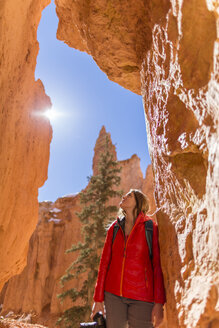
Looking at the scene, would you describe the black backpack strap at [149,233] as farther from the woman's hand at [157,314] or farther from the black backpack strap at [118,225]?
the woman's hand at [157,314]

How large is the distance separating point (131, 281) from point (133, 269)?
0.12m

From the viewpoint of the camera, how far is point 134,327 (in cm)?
252

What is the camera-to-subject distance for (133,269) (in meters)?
2.71

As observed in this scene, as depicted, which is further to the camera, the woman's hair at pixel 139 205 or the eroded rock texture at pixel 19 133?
the eroded rock texture at pixel 19 133

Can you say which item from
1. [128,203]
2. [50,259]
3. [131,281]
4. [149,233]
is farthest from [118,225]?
[50,259]

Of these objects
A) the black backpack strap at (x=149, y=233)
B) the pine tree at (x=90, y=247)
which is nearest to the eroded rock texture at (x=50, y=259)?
the pine tree at (x=90, y=247)

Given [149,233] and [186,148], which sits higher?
[186,148]

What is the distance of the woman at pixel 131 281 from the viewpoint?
8.39 feet

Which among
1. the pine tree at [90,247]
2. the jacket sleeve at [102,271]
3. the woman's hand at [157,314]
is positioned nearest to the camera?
the woman's hand at [157,314]

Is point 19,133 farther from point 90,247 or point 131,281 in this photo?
point 90,247

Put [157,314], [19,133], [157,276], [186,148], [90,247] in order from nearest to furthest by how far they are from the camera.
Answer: [186,148] < [157,314] < [157,276] < [19,133] < [90,247]

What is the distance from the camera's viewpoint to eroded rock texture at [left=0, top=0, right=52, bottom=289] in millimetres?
4902

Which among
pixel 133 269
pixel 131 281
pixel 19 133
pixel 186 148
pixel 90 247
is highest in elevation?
pixel 19 133

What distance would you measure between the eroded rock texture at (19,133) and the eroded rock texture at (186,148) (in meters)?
2.83
